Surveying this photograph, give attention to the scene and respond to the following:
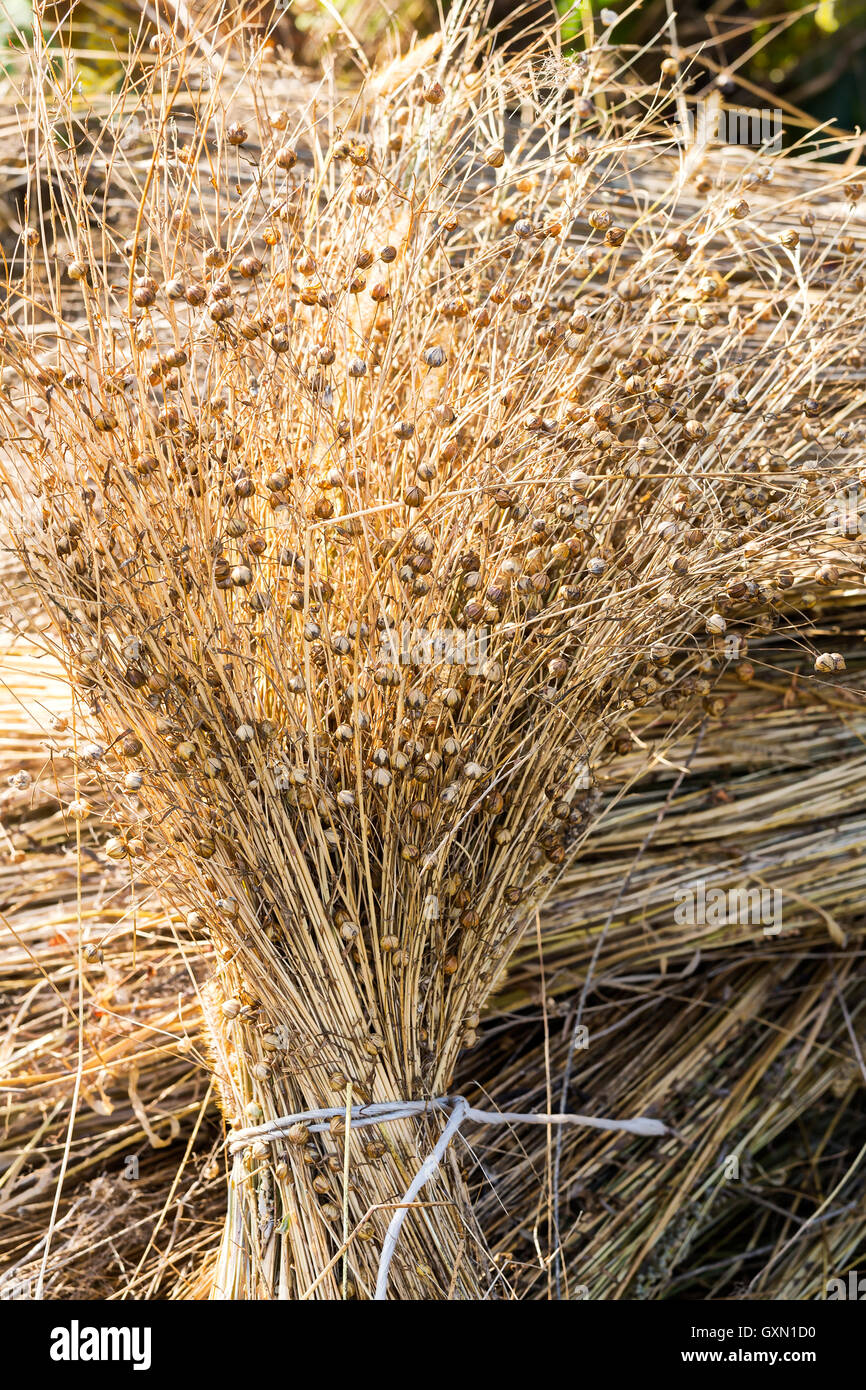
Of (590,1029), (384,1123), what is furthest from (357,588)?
(590,1029)

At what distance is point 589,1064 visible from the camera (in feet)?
3.45

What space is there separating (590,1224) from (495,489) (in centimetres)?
68

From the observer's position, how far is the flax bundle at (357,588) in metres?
0.70

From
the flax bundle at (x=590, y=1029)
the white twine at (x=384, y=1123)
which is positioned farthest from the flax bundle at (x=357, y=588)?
the flax bundle at (x=590, y=1029)

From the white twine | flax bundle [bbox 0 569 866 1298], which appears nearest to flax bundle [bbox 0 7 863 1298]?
the white twine

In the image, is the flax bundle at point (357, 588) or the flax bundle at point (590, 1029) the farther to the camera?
the flax bundle at point (590, 1029)

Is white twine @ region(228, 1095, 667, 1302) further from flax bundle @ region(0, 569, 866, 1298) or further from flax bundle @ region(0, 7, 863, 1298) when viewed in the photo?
flax bundle @ region(0, 569, 866, 1298)

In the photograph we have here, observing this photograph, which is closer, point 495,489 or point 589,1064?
point 495,489

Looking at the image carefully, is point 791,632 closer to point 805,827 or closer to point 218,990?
point 805,827

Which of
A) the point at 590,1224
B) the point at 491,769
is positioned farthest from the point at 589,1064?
the point at 491,769

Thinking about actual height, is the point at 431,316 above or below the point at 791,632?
above

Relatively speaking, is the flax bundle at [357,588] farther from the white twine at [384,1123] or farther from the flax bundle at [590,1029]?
the flax bundle at [590,1029]

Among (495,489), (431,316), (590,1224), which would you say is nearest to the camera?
(495,489)
